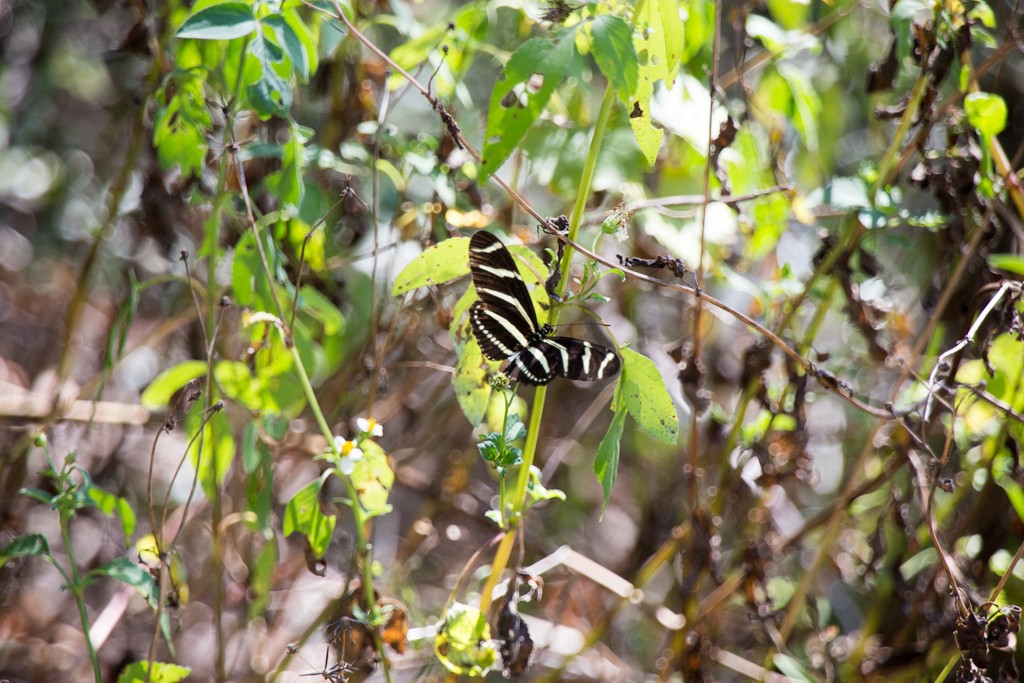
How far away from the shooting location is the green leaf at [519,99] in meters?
0.98

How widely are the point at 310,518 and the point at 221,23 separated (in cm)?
67

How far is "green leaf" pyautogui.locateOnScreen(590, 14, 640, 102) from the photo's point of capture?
37.7 inches

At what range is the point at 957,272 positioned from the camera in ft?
4.42

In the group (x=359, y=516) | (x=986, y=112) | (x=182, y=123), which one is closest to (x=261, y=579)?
(x=359, y=516)

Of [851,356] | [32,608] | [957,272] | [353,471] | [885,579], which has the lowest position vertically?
[32,608]

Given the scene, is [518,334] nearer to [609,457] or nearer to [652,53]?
[609,457]

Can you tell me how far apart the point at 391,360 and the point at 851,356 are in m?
1.14

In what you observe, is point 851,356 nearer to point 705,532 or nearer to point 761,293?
point 761,293

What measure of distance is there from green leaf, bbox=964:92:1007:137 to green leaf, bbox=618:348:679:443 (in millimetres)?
762

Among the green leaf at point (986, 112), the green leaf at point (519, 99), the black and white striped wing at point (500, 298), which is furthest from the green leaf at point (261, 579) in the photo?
the green leaf at point (986, 112)

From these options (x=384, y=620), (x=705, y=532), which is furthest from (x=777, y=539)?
(x=384, y=620)

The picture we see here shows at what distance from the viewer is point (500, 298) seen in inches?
38.4

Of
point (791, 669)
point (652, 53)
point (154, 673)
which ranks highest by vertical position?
point (652, 53)

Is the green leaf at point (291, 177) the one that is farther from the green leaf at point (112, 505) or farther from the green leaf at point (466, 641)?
the green leaf at point (466, 641)
